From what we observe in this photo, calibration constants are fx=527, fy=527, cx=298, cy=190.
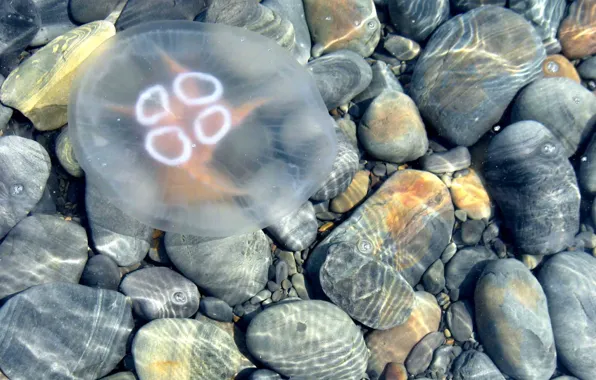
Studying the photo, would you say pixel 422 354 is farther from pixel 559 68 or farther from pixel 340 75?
pixel 559 68

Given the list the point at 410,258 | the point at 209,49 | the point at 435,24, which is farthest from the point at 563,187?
the point at 209,49

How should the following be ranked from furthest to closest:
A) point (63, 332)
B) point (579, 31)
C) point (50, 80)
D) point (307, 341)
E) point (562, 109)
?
point (579, 31)
point (562, 109)
point (50, 80)
point (307, 341)
point (63, 332)

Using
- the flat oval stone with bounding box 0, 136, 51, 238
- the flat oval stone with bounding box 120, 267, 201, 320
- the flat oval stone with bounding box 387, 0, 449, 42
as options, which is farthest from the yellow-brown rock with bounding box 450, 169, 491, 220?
the flat oval stone with bounding box 0, 136, 51, 238

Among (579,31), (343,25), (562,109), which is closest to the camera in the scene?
(562,109)

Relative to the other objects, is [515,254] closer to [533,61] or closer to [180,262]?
[533,61]

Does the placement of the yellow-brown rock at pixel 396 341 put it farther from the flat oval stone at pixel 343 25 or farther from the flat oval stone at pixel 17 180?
the flat oval stone at pixel 17 180

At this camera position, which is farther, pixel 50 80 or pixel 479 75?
pixel 479 75

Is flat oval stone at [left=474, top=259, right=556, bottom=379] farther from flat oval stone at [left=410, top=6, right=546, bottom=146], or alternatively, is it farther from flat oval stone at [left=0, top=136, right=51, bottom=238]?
→ flat oval stone at [left=0, top=136, right=51, bottom=238]

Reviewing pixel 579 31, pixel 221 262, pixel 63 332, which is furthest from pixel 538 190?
pixel 63 332
